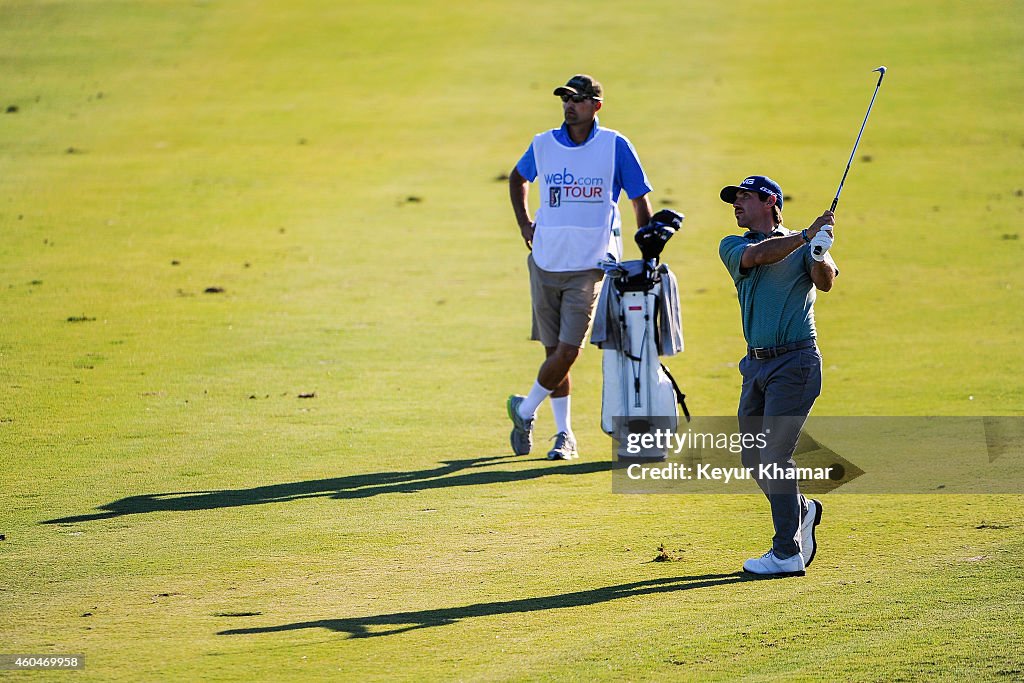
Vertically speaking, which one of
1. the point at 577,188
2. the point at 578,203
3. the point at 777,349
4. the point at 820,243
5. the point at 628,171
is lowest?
the point at 777,349

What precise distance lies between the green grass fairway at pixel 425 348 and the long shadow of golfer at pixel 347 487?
0.13 ft

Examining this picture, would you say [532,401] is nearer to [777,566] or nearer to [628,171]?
[628,171]

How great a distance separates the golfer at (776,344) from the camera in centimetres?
768

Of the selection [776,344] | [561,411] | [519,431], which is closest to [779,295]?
[776,344]

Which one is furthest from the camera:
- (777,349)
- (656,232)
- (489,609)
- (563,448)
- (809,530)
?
(563,448)

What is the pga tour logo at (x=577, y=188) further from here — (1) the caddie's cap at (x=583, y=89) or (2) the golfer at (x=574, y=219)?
(1) the caddie's cap at (x=583, y=89)

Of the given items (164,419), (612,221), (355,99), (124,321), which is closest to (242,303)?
(124,321)

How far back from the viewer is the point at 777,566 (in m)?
7.86

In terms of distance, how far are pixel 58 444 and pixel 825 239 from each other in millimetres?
6325

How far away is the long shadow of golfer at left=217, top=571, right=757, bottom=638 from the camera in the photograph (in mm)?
7227

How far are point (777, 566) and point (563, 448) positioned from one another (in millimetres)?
3230

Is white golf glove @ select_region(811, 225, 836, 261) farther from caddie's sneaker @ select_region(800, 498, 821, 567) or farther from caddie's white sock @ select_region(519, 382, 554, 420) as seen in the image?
caddie's white sock @ select_region(519, 382, 554, 420)

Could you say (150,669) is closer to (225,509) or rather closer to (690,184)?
(225,509)

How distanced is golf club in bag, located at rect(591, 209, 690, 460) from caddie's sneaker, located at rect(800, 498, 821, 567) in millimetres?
2669
